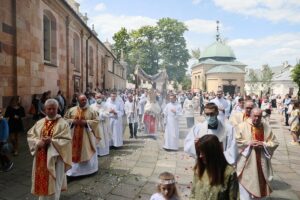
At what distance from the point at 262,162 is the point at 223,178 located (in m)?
2.46

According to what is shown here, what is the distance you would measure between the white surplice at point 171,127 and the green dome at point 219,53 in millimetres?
46422

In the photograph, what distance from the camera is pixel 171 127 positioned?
34.2 feet

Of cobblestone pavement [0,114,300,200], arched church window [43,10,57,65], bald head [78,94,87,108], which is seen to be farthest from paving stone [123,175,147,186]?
arched church window [43,10,57,65]

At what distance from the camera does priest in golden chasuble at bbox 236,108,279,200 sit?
501 cm

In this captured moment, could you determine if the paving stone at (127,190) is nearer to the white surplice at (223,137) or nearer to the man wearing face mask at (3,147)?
the white surplice at (223,137)

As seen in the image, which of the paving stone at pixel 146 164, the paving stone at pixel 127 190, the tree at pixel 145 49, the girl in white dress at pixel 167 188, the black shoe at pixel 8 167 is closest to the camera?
the girl in white dress at pixel 167 188

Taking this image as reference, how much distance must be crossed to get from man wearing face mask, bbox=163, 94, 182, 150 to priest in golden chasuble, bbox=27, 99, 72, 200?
5.39 meters

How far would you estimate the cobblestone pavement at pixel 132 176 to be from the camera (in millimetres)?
5956

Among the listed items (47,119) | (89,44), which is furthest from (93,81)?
(47,119)

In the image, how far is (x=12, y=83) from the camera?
9.59 meters

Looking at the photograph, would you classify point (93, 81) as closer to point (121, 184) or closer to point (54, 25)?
point (54, 25)

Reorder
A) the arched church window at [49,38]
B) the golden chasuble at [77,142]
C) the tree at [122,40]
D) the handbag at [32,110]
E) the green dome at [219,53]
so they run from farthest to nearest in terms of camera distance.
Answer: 1. the green dome at [219,53]
2. the tree at [122,40]
3. the arched church window at [49,38]
4. the handbag at [32,110]
5. the golden chasuble at [77,142]

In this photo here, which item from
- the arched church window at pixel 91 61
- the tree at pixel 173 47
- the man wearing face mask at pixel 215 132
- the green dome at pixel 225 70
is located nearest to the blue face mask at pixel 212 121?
the man wearing face mask at pixel 215 132

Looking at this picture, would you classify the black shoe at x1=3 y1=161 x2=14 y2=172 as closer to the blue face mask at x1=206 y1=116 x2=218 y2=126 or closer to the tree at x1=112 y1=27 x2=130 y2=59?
the blue face mask at x1=206 y1=116 x2=218 y2=126
